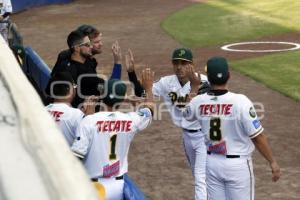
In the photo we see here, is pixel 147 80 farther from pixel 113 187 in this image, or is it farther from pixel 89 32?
pixel 89 32

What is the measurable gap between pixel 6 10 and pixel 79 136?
9.26 m

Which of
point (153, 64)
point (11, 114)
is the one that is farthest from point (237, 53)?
point (11, 114)

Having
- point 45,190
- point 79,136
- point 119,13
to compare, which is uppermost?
point 45,190

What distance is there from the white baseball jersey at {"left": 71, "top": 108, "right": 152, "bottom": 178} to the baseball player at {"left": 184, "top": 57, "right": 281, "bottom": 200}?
2.44ft

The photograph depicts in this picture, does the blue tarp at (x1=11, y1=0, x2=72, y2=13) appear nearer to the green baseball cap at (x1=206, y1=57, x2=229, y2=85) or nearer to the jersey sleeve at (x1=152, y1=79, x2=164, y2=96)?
the jersey sleeve at (x1=152, y1=79, x2=164, y2=96)

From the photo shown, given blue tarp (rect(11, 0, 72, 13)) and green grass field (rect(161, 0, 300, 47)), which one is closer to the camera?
green grass field (rect(161, 0, 300, 47))

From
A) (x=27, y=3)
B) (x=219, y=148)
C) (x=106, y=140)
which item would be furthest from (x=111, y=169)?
(x=27, y=3)

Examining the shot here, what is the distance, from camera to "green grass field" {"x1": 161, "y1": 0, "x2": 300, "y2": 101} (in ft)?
39.5

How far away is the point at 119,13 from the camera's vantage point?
21.9 meters

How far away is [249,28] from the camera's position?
17125mm

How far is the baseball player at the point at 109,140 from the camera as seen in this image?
4.34 metres

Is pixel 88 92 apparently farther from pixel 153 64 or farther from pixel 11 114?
pixel 153 64

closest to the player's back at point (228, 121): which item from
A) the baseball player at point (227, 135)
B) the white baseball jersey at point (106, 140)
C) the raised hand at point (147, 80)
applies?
the baseball player at point (227, 135)

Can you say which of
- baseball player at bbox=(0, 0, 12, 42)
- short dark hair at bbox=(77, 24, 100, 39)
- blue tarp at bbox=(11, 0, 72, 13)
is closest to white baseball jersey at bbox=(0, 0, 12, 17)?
baseball player at bbox=(0, 0, 12, 42)
